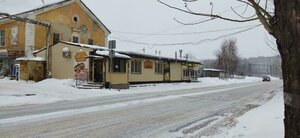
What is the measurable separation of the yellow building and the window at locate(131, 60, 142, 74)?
857cm

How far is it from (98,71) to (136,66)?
7014 millimetres

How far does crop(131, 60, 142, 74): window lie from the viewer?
3850cm

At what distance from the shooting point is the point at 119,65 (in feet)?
108

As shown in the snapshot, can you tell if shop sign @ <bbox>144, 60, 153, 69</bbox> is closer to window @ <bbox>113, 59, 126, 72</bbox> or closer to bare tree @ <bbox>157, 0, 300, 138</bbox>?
window @ <bbox>113, 59, 126, 72</bbox>

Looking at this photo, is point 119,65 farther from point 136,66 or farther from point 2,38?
point 2,38

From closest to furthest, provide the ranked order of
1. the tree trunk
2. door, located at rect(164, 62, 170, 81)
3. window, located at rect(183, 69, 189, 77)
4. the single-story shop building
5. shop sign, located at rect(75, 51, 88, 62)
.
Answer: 1. the tree trunk
2. the single-story shop building
3. shop sign, located at rect(75, 51, 88, 62)
4. door, located at rect(164, 62, 170, 81)
5. window, located at rect(183, 69, 189, 77)

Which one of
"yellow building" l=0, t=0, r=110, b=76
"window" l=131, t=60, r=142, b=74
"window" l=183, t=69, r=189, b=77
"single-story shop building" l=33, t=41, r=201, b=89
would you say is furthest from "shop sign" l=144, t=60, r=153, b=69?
"window" l=183, t=69, r=189, b=77

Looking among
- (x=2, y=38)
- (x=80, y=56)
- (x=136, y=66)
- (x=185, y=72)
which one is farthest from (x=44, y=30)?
(x=185, y=72)

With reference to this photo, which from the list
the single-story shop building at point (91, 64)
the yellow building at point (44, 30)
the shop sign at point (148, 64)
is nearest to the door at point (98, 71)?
the single-story shop building at point (91, 64)

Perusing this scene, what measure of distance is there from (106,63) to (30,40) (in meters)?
11.7

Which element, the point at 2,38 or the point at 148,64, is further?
Answer: the point at 2,38

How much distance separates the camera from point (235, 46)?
3268 inches

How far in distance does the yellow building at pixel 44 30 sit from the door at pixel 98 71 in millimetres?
7859

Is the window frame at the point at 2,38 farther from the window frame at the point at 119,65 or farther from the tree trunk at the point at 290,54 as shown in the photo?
the tree trunk at the point at 290,54
